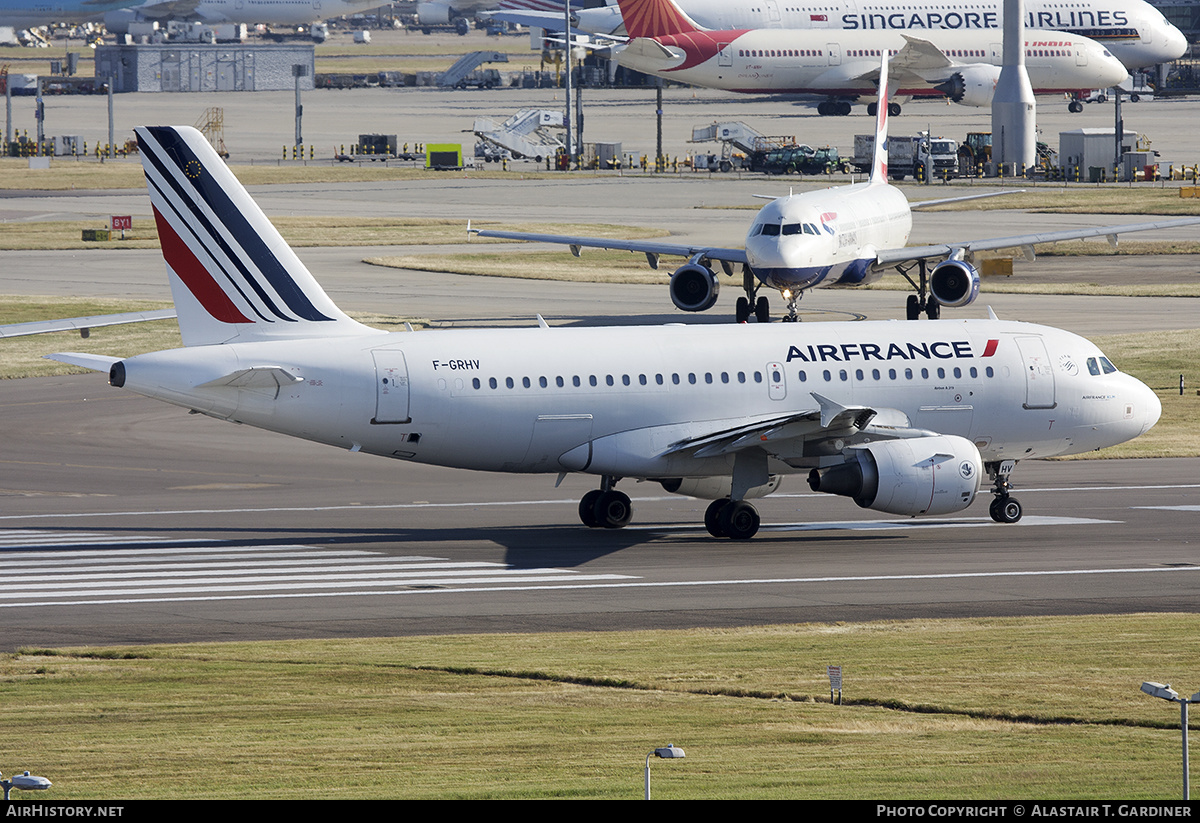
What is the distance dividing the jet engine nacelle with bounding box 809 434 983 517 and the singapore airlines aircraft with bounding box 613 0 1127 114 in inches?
4634

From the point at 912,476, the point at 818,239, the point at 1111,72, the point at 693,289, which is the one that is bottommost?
the point at 912,476

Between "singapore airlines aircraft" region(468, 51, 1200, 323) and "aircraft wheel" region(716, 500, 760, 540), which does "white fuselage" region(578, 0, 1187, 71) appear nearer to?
"singapore airlines aircraft" region(468, 51, 1200, 323)

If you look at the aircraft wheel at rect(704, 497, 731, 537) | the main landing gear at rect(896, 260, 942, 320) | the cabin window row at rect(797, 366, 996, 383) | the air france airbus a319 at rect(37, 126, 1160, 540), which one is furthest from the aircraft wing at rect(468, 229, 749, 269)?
the aircraft wheel at rect(704, 497, 731, 537)

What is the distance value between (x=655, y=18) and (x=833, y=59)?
55.0 ft

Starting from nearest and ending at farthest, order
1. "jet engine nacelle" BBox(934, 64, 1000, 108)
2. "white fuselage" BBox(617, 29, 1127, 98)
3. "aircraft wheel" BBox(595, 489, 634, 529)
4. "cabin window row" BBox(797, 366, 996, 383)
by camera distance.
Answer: "cabin window row" BBox(797, 366, 996, 383)
"aircraft wheel" BBox(595, 489, 634, 529)
"jet engine nacelle" BBox(934, 64, 1000, 108)
"white fuselage" BBox(617, 29, 1127, 98)

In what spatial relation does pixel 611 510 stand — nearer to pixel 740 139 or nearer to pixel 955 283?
pixel 955 283

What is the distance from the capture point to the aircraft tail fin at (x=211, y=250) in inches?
1351

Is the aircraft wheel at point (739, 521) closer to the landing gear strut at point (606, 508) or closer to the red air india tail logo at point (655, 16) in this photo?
the landing gear strut at point (606, 508)

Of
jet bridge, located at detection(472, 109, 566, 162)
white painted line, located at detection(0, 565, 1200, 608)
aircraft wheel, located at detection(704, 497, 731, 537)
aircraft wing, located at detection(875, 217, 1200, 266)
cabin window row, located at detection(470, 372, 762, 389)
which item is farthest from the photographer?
jet bridge, located at detection(472, 109, 566, 162)

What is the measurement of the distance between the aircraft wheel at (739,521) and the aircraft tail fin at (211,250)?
31.5 ft

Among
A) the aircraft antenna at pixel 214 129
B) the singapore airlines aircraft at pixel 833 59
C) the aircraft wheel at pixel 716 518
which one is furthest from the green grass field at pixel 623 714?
the aircraft antenna at pixel 214 129

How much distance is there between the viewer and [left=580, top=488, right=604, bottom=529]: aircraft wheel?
37.7 metres

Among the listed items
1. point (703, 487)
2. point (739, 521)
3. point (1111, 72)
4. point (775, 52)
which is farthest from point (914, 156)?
point (739, 521)

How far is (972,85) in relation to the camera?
148 metres
